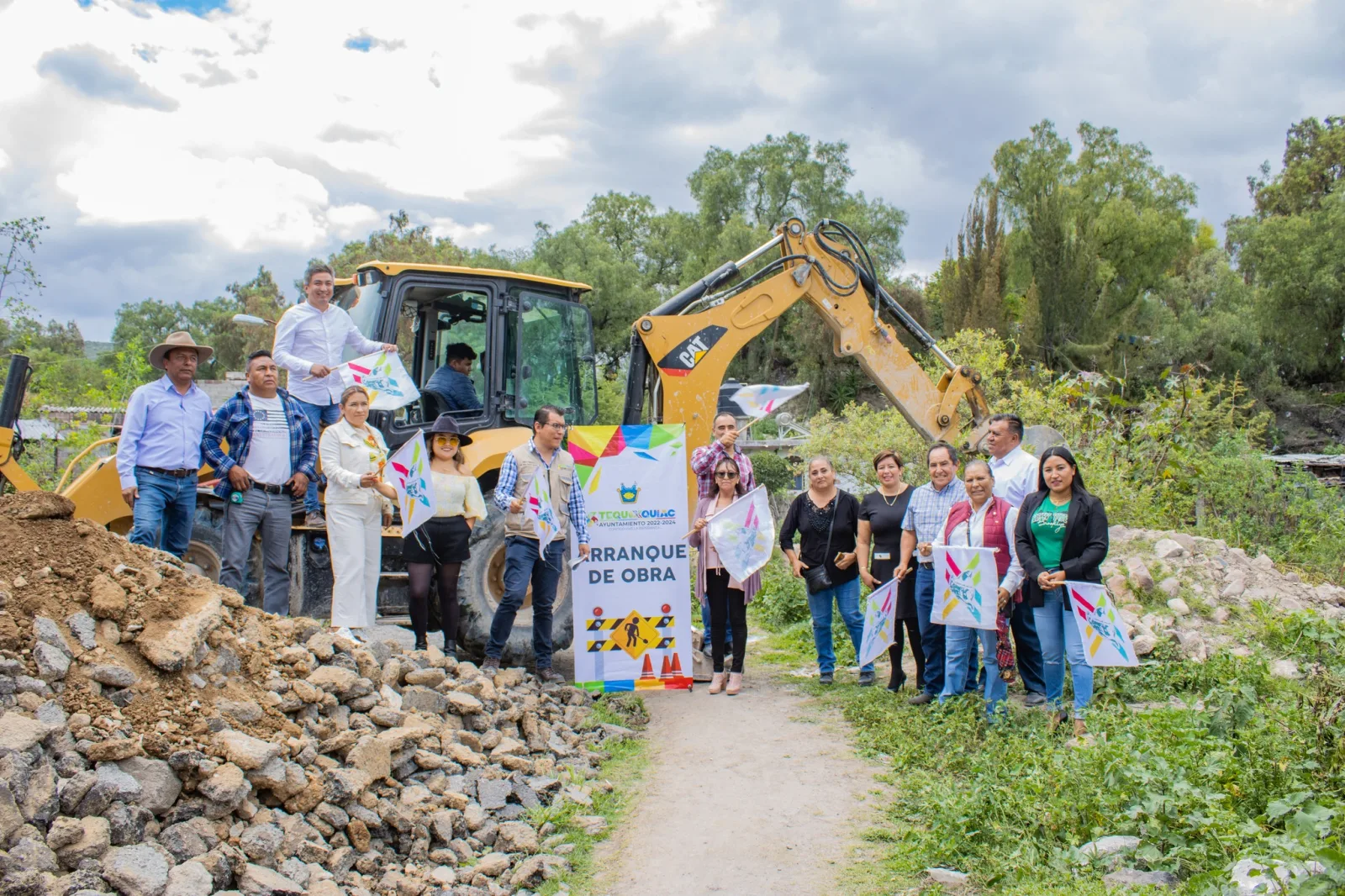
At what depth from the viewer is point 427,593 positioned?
6.68m

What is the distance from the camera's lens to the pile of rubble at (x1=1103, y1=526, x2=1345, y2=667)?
7.29 metres

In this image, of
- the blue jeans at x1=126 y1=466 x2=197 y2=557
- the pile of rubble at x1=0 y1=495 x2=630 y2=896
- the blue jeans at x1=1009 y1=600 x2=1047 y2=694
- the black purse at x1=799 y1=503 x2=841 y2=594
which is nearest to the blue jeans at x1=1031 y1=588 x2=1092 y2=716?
the blue jeans at x1=1009 y1=600 x2=1047 y2=694

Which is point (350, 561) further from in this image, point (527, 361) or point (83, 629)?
point (527, 361)

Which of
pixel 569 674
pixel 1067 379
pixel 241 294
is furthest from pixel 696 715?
pixel 241 294

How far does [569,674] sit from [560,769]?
6.97ft

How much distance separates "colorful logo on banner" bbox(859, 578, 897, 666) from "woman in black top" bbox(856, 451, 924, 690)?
0.06 metres

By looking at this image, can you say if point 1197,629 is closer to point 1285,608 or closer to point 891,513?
point 1285,608

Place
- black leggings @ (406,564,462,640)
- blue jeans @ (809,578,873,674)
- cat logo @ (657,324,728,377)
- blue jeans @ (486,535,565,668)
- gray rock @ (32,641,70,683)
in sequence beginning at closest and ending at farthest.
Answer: gray rock @ (32,641,70,683)
black leggings @ (406,564,462,640)
blue jeans @ (486,535,565,668)
blue jeans @ (809,578,873,674)
cat logo @ (657,324,728,377)

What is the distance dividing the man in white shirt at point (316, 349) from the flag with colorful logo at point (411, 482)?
0.72 meters

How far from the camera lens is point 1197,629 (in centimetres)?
758

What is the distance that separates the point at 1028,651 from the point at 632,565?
2756mm

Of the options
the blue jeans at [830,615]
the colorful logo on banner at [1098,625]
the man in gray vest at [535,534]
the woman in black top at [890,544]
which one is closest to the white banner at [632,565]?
the man in gray vest at [535,534]

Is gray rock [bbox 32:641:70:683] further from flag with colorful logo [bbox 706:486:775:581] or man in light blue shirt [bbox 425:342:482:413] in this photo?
flag with colorful logo [bbox 706:486:775:581]

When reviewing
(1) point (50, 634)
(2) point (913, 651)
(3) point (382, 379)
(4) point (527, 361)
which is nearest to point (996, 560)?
(2) point (913, 651)
